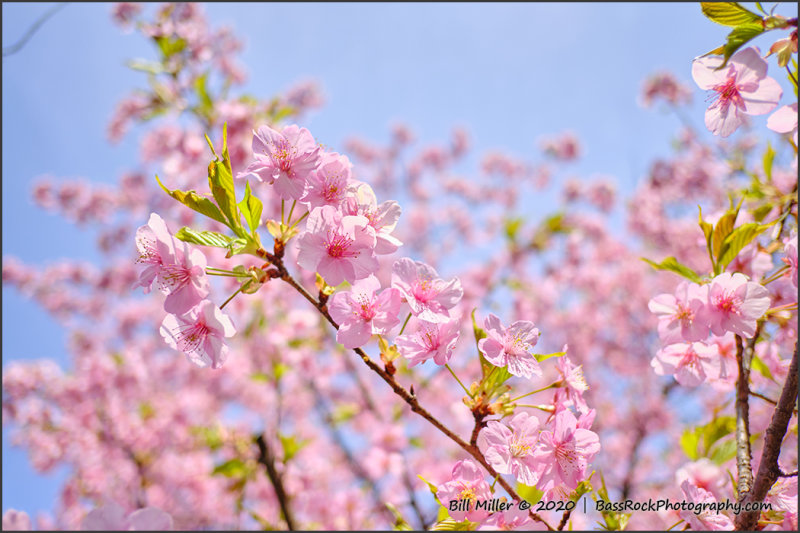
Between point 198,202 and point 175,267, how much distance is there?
0.46ft

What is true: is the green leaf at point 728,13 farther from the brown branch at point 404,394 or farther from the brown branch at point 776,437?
the brown branch at point 404,394

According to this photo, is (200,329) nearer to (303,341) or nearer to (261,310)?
(303,341)

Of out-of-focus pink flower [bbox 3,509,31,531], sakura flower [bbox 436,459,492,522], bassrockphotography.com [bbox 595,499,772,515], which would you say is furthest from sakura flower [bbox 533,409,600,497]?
out-of-focus pink flower [bbox 3,509,31,531]

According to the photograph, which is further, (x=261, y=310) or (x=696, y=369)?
(x=261, y=310)

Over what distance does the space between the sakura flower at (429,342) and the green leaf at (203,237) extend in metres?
0.42

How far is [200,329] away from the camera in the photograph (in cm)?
100

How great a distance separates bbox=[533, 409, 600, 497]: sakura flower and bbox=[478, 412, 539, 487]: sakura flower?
0.02 metres

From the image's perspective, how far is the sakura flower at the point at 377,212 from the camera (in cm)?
98

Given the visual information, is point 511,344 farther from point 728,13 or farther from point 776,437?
point 728,13

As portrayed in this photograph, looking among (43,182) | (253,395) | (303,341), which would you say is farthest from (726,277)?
(43,182)

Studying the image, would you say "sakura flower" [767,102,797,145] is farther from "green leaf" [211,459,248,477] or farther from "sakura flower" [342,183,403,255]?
"green leaf" [211,459,248,477]

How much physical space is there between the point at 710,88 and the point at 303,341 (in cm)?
332

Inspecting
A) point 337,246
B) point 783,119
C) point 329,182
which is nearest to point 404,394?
point 337,246

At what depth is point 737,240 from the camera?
3.81 feet
